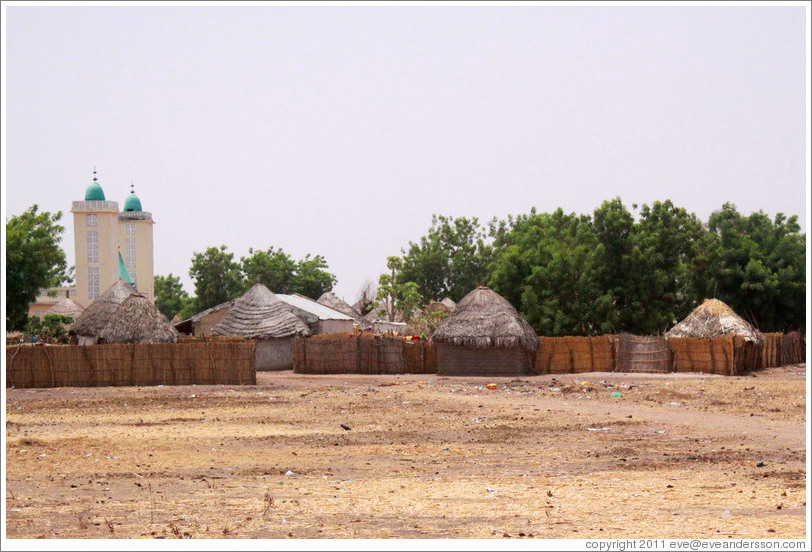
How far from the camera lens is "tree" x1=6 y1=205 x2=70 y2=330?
108 feet

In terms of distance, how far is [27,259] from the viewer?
33.6 m

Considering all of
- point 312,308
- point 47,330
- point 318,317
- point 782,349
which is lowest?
point 782,349

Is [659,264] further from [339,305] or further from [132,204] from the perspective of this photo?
[132,204]

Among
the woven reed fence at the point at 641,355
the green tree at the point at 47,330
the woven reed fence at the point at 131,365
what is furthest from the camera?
the green tree at the point at 47,330

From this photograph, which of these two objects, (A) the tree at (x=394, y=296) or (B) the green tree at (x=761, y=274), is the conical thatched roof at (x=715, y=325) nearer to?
(B) the green tree at (x=761, y=274)

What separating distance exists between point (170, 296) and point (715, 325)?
58041mm

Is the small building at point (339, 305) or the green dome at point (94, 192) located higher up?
the green dome at point (94, 192)

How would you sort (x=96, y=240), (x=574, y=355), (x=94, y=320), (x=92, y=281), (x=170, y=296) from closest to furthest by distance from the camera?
1. (x=574, y=355)
2. (x=94, y=320)
3. (x=96, y=240)
4. (x=92, y=281)
5. (x=170, y=296)

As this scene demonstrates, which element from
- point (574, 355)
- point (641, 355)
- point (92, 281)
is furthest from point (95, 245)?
point (641, 355)

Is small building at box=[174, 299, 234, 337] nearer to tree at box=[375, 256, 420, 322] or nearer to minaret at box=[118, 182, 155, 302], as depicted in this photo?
tree at box=[375, 256, 420, 322]

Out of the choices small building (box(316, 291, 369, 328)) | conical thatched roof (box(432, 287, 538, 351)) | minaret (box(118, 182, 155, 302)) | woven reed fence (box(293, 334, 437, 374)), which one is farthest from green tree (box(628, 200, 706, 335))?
A: minaret (box(118, 182, 155, 302))

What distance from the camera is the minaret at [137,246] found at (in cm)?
7121

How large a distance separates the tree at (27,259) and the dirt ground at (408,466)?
986 centimetres

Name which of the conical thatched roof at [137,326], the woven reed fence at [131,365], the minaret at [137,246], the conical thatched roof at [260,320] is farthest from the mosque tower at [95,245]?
the woven reed fence at [131,365]
